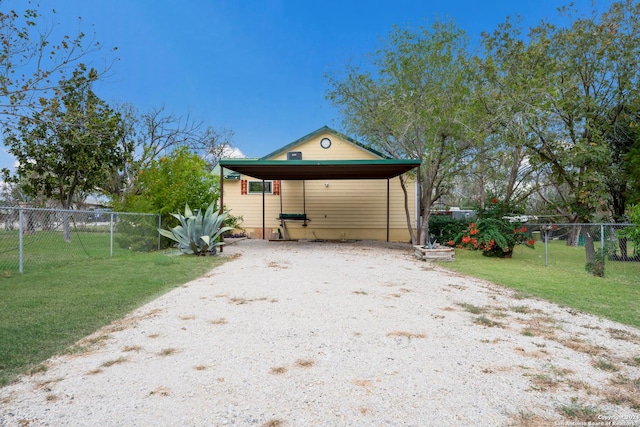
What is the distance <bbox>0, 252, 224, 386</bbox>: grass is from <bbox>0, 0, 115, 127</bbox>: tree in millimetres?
2892

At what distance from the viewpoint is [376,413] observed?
7.59 feet

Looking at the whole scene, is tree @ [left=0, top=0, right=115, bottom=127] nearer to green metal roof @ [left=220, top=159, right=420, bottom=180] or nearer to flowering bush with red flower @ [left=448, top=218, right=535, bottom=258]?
green metal roof @ [left=220, top=159, right=420, bottom=180]

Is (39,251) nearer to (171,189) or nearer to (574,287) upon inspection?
(171,189)

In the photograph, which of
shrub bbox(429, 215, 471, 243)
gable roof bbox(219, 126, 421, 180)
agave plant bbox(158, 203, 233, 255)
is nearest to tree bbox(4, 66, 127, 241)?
gable roof bbox(219, 126, 421, 180)

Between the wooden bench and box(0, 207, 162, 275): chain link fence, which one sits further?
the wooden bench

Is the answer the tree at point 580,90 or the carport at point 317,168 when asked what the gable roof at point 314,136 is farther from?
the tree at point 580,90

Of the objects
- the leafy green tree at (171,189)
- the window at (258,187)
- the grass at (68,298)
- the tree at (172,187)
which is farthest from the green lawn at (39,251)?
the window at (258,187)

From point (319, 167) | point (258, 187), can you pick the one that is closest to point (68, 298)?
point (319, 167)

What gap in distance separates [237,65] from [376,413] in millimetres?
23045

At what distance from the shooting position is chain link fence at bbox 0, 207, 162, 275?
817 cm

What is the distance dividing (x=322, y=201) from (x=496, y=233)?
23.5 ft

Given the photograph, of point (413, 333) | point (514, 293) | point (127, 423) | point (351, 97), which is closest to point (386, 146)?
point (351, 97)

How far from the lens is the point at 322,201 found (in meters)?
16.2

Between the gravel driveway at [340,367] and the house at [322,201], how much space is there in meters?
10.5
